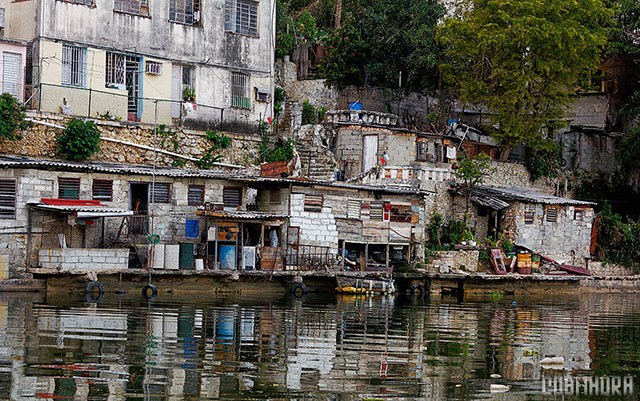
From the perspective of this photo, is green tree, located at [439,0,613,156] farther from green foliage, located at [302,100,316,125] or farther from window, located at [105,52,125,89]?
window, located at [105,52,125,89]

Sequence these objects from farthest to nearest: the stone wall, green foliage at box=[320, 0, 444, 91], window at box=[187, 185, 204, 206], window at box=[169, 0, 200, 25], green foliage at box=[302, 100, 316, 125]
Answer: green foliage at box=[320, 0, 444, 91], green foliage at box=[302, 100, 316, 125], window at box=[169, 0, 200, 25], the stone wall, window at box=[187, 185, 204, 206]

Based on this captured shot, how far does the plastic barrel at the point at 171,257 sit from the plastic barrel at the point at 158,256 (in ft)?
0.36

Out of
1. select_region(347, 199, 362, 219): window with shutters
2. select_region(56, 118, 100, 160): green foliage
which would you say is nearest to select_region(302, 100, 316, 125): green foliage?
select_region(347, 199, 362, 219): window with shutters

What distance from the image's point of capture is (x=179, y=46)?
1523 inches

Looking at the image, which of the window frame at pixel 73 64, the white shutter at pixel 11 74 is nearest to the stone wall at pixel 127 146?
the white shutter at pixel 11 74

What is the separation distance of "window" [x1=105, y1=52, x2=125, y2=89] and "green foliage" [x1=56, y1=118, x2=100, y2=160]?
2.84 metres

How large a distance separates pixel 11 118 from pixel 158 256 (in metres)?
7.49

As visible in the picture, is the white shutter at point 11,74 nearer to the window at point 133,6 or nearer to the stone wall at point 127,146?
the stone wall at point 127,146

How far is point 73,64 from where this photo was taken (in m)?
35.8

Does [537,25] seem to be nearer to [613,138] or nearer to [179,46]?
[613,138]

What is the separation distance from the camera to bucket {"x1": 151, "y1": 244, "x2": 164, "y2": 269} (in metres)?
31.1

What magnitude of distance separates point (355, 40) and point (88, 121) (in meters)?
16.5

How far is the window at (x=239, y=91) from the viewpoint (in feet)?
132

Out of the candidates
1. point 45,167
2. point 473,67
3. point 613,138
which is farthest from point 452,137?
point 45,167
